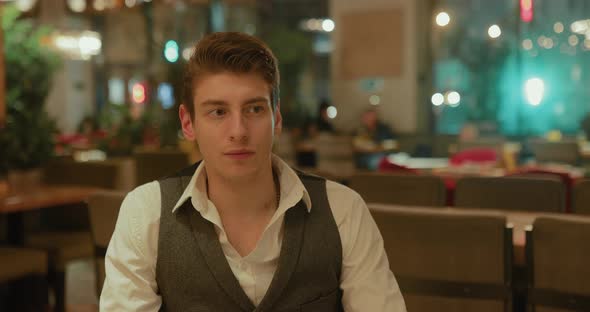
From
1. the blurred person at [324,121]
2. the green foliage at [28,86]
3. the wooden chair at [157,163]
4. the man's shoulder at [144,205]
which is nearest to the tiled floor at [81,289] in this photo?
the green foliage at [28,86]

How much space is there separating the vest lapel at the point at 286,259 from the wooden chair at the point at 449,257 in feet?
3.65

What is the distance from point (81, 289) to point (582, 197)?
334 cm

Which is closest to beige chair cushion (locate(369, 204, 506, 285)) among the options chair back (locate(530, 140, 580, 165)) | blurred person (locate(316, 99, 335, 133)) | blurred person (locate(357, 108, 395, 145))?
chair back (locate(530, 140, 580, 165))

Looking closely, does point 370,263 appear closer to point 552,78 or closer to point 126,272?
point 126,272

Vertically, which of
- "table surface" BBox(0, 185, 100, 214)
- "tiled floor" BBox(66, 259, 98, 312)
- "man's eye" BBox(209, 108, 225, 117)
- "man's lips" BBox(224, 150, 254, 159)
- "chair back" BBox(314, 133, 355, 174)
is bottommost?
"tiled floor" BBox(66, 259, 98, 312)

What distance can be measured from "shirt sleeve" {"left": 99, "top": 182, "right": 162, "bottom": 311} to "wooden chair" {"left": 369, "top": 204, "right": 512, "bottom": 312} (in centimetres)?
126

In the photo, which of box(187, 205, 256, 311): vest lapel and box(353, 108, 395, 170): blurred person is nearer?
box(187, 205, 256, 311): vest lapel

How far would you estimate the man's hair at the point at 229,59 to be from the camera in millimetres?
1527

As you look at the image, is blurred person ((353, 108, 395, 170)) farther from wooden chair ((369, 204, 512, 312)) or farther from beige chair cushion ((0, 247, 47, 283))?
wooden chair ((369, 204, 512, 312))

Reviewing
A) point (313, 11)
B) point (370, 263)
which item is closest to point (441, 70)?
point (313, 11)

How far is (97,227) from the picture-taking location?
10.8ft

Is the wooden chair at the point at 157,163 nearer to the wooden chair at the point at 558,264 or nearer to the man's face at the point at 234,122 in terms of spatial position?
the wooden chair at the point at 558,264

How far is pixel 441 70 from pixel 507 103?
4.31 ft

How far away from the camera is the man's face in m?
1.51
